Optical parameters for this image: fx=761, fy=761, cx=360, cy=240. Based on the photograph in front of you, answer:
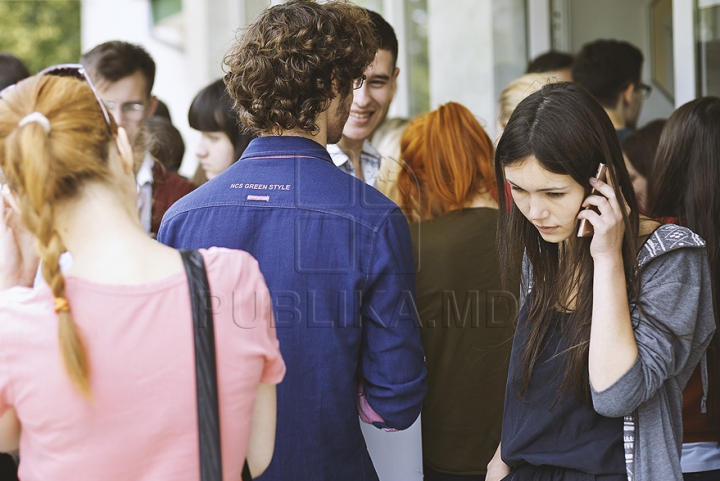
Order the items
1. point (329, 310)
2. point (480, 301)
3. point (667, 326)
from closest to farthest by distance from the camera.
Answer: point (667, 326) < point (329, 310) < point (480, 301)

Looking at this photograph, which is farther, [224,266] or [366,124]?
[366,124]

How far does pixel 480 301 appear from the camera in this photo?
2.51 meters

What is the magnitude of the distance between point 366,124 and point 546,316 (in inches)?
58.4

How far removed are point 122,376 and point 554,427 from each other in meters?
1.02

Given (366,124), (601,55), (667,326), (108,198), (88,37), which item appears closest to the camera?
(108,198)

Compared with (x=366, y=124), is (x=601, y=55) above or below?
above

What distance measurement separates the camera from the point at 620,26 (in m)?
6.27

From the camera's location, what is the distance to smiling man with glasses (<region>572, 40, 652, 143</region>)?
4289mm

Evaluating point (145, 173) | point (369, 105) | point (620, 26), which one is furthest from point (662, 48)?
point (145, 173)

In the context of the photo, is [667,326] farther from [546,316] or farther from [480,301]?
[480,301]

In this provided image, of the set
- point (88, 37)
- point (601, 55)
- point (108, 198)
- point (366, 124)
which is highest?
point (88, 37)

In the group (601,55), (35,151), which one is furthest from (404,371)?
(601,55)

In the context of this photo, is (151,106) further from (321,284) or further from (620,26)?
(620,26)

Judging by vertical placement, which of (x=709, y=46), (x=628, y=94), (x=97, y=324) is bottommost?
(x=97, y=324)
